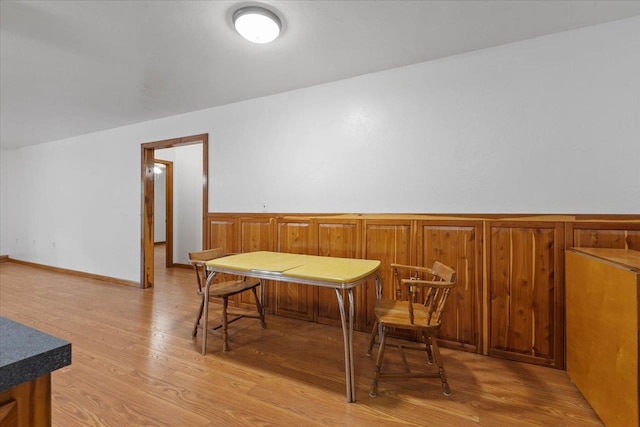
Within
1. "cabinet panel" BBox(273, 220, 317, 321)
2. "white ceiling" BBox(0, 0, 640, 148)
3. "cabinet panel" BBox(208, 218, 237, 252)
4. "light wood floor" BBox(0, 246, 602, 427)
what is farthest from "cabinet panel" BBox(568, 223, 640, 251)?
"cabinet panel" BBox(208, 218, 237, 252)

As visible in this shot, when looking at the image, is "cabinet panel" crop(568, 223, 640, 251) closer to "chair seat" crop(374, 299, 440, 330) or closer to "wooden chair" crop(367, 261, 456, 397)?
"wooden chair" crop(367, 261, 456, 397)

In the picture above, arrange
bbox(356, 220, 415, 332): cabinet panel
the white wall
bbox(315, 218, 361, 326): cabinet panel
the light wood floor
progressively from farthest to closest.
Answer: bbox(315, 218, 361, 326): cabinet panel, bbox(356, 220, 415, 332): cabinet panel, the white wall, the light wood floor

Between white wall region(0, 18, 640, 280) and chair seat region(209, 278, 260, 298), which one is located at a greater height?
white wall region(0, 18, 640, 280)

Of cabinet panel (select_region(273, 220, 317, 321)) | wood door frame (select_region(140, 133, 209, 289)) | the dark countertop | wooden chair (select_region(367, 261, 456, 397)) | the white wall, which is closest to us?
the dark countertop

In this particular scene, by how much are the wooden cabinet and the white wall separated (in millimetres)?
615

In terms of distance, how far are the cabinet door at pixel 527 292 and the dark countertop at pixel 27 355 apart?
8.14 ft

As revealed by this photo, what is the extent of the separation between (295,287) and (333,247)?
0.62m

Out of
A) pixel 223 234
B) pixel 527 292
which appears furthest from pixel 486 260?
pixel 223 234

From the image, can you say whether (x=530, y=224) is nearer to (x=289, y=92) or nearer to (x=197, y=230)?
(x=289, y=92)

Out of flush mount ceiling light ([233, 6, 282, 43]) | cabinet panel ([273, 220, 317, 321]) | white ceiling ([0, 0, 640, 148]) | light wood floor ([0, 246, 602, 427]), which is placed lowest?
light wood floor ([0, 246, 602, 427])

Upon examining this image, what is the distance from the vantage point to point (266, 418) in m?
1.58

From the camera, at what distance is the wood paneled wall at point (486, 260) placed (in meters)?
2.07

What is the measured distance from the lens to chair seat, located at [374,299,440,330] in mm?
1727

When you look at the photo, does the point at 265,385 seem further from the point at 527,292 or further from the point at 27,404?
the point at 527,292
